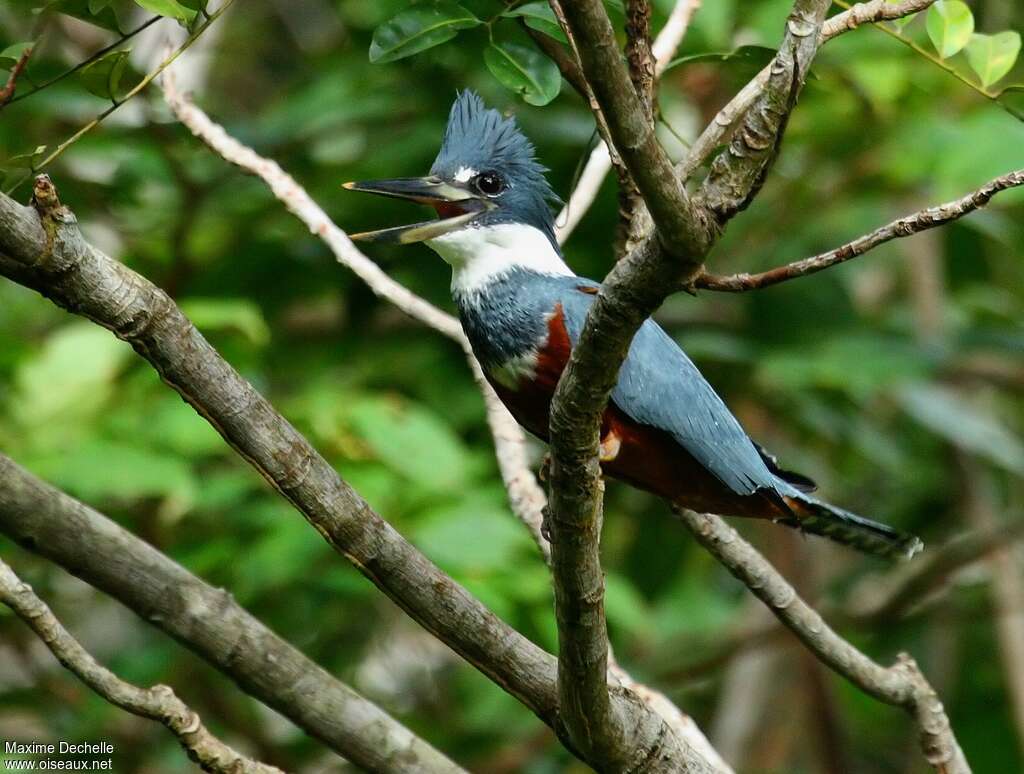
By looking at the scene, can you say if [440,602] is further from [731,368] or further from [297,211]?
[731,368]

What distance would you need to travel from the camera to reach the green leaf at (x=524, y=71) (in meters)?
2.34

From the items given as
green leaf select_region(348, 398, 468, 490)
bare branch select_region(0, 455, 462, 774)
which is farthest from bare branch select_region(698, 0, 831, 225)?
green leaf select_region(348, 398, 468, 490)

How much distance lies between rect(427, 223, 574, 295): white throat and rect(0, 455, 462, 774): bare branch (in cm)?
90

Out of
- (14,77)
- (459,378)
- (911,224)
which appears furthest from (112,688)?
(459,378)

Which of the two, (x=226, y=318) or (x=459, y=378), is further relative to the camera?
(x=459, y=378)

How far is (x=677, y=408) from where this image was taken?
2.83 meters

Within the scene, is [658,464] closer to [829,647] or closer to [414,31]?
[829,647]

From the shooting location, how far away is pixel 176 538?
4.01 metres

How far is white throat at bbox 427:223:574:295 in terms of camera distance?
289 centimetres

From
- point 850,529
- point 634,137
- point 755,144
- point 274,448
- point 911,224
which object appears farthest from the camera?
point 850,529

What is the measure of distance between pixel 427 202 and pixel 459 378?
1820 mm

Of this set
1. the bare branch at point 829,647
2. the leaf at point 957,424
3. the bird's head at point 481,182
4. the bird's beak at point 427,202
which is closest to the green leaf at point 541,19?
the bird's beak at point 427,202

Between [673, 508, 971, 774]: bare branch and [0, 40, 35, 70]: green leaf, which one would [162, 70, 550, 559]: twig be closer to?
[673, 508, 971, 774]: bare branch

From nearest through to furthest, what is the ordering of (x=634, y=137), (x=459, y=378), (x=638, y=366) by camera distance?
(x=634, y=137) < (x=638, y=366) < (x=459, y=378)
